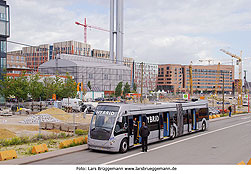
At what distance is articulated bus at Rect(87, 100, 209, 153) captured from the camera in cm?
1562

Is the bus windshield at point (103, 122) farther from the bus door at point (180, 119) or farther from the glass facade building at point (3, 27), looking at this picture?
the glass facade building at point (3, 27)

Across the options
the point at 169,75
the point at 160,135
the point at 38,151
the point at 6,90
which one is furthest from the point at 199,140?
the point at 169,75

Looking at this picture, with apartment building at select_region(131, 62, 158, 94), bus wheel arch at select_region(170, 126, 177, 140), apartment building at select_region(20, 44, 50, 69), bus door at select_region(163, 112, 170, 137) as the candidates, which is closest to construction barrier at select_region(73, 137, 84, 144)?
bus door at select_region(163, 112, 170, 137)

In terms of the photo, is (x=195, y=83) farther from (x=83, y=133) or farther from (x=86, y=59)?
(x=83, y=133)

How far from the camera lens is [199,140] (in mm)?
21203

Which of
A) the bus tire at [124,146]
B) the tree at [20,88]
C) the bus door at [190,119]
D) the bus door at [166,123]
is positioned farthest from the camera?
the tree at [20,88]

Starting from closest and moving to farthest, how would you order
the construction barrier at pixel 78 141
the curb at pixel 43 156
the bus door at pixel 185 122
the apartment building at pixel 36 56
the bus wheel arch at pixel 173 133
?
1. the curb at pixel 43 156
2. the construction barrier at pixel 78 141
3. the bus wheel arch at pixel 173 133
4. the bus door at pixel 185 122
5. the apartment building at pixel 36 56

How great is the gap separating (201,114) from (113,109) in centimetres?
1307

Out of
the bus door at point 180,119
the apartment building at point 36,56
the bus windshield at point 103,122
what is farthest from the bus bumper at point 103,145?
the apartment building at point 36,56

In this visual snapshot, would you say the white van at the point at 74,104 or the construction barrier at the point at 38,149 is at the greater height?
the white van at the point at 74,104

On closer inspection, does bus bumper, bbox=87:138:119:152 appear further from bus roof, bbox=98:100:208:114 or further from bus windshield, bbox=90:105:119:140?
bus roof, bbox=98:100:208:114

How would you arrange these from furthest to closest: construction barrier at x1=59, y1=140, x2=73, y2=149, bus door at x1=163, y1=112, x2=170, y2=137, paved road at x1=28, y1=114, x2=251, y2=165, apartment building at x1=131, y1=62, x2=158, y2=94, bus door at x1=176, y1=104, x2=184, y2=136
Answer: apartment building at x1=131, y1=62, x2=158, y2=94 < bus door at x1=176, y1=104, x2=184, y2=136 < bus door at x1=163, y1=112, x2=170, y2=137 < construction barrier at x1=59, y1=140, x2=73, y2=149 < paved road at x1=28, y1=114, x2=251, y2=165

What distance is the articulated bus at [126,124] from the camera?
615 inches

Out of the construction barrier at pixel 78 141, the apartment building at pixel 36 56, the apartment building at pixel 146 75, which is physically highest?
the apartment building at pixel 36 56
